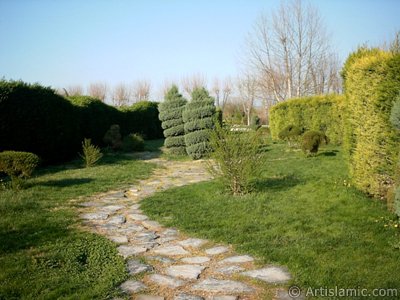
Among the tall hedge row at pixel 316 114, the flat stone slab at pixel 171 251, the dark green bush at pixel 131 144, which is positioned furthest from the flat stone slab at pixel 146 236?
the tall hedge row at pixel 316 114

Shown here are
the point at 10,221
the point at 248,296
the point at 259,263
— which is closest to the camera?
the point at 248,296

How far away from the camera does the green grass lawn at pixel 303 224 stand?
133 inches

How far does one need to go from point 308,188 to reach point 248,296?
13.9ft

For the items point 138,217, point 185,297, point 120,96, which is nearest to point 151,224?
point 138,217

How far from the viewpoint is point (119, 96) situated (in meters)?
45.2

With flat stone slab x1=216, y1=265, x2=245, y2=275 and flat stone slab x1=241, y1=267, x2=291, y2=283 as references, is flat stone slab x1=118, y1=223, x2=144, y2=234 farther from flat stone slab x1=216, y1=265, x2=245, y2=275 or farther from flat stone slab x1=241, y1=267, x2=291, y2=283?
flat stone slab x1=241, y1=267, x2=291, y2=283

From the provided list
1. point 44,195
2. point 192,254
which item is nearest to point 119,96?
point 44,195

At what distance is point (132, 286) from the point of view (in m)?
3.20

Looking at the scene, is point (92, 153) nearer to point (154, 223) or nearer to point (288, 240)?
point (154, 223)

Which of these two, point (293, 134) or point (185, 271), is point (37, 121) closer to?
point (185, 271)

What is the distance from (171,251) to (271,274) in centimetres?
132

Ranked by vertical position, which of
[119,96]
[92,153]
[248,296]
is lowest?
[248,296]

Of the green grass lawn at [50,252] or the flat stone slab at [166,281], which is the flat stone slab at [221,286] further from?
the green grass lawn at [50,252]

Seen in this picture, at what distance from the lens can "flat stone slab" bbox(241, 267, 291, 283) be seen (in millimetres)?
3257
